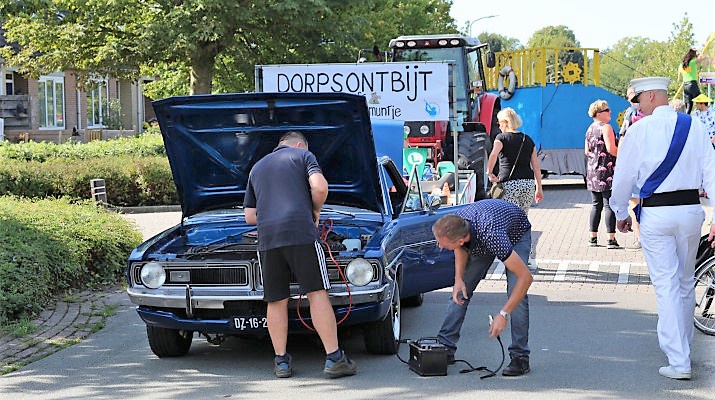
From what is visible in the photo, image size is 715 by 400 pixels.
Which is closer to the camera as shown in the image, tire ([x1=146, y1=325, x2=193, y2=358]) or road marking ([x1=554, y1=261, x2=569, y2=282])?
tire ([x1=146, y1=325, x2=193, y2=358])

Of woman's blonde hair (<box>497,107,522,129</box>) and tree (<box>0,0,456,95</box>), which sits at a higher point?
tree (<box>0,0,456,95</box>)

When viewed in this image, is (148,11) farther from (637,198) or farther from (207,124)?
(637,198)

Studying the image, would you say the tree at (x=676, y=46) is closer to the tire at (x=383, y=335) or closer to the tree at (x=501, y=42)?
the tree at (x=501, y=42)

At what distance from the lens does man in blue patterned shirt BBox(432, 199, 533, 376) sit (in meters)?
6.61

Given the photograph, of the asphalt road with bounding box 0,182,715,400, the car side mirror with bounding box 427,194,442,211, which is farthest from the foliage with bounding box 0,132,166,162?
the car side mirror with bounding box 427,194,442,211

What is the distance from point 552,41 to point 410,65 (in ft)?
386

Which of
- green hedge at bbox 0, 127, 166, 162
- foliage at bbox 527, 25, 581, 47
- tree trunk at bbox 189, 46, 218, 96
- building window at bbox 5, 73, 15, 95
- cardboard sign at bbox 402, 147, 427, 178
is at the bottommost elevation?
cardboard sign at bbox 402, 147, 427, 178

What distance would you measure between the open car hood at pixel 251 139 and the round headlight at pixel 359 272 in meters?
1.28

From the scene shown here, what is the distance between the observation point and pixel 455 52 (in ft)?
62.9

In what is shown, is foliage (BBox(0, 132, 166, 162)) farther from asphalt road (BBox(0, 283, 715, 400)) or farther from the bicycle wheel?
the bicycle wheel

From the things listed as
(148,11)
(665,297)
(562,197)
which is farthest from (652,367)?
(148,11)

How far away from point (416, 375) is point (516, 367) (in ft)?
2.16

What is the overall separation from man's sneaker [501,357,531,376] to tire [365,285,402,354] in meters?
0.92

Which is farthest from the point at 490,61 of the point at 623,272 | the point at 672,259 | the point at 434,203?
the point at 672,259
